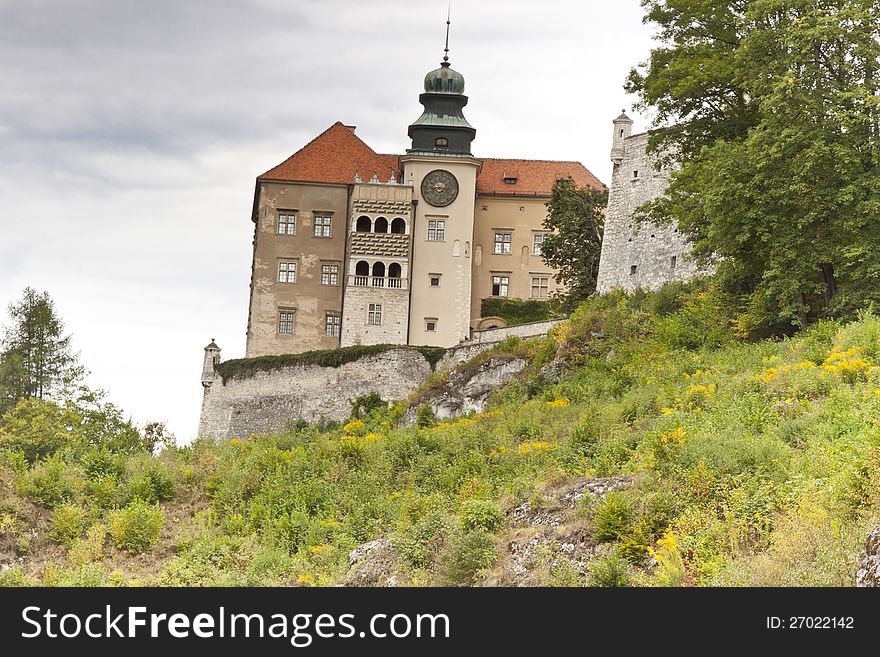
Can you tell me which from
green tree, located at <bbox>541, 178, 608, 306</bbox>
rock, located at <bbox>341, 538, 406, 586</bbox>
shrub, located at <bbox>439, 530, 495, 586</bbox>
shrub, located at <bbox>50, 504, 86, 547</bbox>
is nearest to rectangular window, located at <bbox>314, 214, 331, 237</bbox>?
green tree, located at <bbox>541, 178, 608, 306</bbox>

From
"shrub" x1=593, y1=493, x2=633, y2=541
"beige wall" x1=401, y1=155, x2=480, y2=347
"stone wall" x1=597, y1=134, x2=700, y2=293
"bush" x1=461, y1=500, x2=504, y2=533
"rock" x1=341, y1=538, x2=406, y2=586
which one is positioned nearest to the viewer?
"shrub" x1=593, y1=493, x2=633, y2=541

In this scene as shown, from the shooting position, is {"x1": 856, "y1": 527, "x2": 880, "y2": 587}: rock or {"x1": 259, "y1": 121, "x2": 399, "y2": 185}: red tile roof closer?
{"x1": 856, "y1": 527, "x2": 880, "y2": 587}: rock

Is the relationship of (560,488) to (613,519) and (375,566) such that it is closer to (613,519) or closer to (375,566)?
(613,519)

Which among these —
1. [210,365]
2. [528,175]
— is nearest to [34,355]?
[210,365]

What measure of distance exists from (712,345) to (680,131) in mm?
7296

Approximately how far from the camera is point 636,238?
161ft

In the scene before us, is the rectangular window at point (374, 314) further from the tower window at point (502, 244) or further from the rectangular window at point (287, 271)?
the tower window at point (502, 244)

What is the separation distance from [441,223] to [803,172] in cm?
3417

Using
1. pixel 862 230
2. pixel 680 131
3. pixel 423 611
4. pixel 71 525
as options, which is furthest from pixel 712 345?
pixel 423 611

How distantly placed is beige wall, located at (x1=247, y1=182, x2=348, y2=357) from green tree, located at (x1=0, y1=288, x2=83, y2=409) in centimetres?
1028

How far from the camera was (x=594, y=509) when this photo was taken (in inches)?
784

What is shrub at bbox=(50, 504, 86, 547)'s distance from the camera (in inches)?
1038

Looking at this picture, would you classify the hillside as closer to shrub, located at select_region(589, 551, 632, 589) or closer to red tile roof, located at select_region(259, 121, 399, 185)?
shrub, located at select_region(589, 551, 632, 589)

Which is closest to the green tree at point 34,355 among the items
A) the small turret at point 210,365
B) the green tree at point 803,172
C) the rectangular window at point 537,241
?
the small turret at point 210,365
